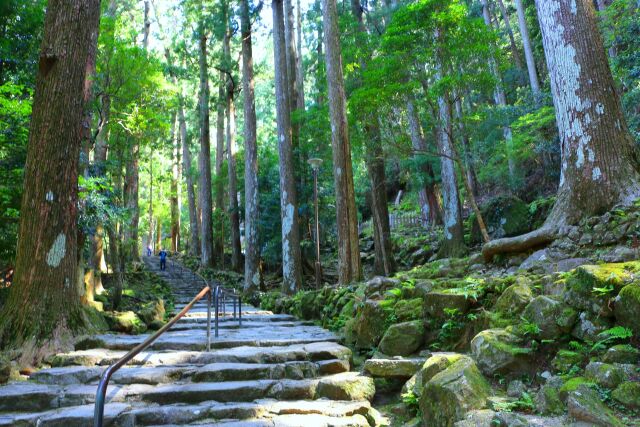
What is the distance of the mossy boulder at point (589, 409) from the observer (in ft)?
8.41

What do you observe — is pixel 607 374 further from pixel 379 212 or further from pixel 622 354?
pixel 379 212

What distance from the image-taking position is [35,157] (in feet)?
20.3

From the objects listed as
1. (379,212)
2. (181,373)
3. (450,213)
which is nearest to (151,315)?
(181,373)

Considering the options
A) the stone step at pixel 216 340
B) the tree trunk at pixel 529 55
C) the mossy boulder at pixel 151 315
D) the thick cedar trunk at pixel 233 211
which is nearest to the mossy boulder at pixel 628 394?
the stone step at pixel 216 340

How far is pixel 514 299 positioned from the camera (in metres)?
4.29

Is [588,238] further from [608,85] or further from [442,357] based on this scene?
[442,357]

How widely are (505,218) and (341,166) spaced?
6.05 metres

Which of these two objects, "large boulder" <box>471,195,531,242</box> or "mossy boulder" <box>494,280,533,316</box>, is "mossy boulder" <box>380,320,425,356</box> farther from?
"large boulder" <box>471,195,531,242</box>

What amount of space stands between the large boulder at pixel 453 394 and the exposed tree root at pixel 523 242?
3.11 m

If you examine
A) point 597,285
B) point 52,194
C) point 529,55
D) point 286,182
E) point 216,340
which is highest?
point 529,55

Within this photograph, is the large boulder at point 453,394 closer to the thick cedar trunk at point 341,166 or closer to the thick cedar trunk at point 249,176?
the thick cedar trunk at point 341,166

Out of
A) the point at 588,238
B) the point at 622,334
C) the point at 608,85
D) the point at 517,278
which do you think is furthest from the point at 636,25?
the point at 622,334

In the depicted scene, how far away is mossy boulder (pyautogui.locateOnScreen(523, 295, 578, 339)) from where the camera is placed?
3.58 meters

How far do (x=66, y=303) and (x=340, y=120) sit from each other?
6661mm
